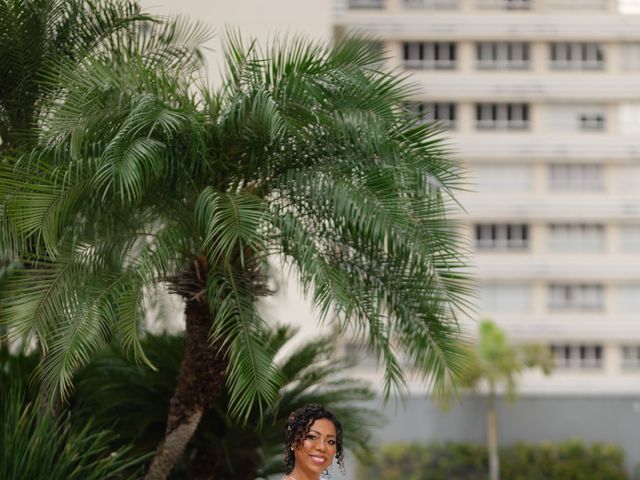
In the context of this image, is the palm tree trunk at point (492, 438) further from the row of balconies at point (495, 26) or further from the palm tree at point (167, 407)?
the palm tree at point (167, 407)

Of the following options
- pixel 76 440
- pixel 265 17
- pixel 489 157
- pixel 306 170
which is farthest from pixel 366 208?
pixel 489 157

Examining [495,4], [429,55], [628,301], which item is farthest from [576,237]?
[495,4]

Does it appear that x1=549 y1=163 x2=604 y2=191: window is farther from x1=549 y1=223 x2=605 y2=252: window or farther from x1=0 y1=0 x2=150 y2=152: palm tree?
x1=0 y1=0 x2=150 y2=152: palm tree

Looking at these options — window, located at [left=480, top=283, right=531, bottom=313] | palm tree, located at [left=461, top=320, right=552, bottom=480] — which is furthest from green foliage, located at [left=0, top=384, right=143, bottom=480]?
window, located at [left=480, top=283, right=531, bottom=313]

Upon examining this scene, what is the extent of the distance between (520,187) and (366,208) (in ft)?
119

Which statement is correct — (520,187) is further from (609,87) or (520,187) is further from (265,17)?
(265,17)

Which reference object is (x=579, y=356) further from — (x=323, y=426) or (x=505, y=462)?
(x=323, y=426)

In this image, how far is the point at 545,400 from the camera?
153ft

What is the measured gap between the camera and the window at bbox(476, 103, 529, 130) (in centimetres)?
4741

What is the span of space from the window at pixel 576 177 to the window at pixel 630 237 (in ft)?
5.79

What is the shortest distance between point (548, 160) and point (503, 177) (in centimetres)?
178

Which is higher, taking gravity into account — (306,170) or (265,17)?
(265,17)

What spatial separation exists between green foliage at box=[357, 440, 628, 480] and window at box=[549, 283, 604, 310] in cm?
522

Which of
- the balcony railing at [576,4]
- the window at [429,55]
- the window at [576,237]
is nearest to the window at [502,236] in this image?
the window at [576,237]
